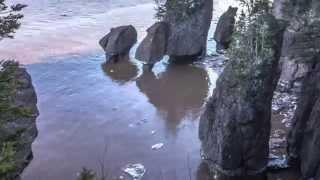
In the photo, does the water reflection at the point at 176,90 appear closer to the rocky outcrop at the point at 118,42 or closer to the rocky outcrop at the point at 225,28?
the rocky outcrop at the point at 118,42

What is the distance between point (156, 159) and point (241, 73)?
6.33 meters

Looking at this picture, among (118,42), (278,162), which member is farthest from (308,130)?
(118,42)

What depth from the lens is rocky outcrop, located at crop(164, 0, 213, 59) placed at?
40.6 m

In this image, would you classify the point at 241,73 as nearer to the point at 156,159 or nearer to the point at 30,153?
the point at 156,159

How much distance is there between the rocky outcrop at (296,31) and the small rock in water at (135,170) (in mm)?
9538

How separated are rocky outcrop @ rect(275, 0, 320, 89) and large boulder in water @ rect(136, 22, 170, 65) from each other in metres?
8.87

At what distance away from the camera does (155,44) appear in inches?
1597

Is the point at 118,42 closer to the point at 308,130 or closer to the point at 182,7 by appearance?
the point at 182,7

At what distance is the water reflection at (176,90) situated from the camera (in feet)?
107

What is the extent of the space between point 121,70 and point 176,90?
5.91 metres

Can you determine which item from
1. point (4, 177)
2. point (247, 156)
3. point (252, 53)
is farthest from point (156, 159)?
point (4, 177)

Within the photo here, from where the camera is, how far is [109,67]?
4116 cm

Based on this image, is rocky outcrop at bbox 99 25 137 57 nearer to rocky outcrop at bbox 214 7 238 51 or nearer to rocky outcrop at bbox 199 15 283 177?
rocky outcrop at bbox 214 7 238 51

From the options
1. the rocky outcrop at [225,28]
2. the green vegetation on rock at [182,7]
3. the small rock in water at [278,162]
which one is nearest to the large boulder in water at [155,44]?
the green vegetation on rock at [182,7]
